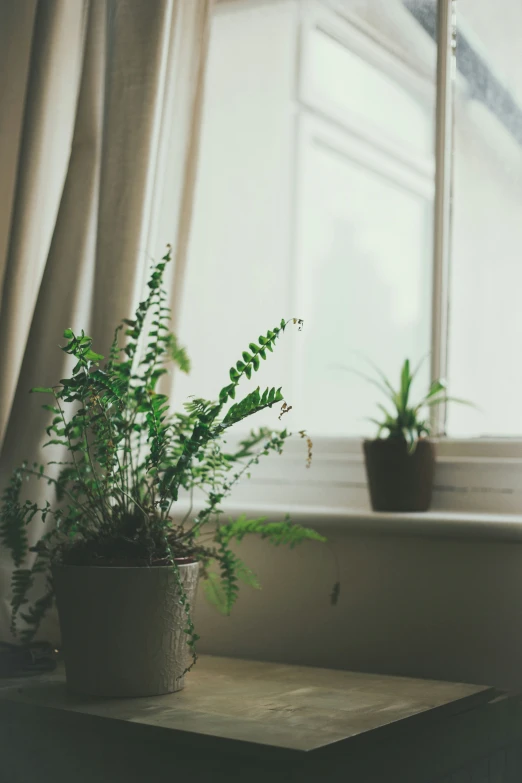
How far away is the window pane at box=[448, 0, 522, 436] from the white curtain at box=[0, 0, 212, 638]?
502 mm

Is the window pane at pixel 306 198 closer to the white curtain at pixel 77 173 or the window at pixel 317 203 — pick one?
the window at pixel 317 203

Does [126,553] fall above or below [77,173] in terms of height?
below

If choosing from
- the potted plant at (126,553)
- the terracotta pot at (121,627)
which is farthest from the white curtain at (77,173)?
the terracotta pot at (121,627)

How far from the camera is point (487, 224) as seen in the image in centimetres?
164

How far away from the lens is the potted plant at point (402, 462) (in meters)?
1.47

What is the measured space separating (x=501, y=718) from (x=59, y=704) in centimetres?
57

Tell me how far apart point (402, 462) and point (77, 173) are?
0.72 meters

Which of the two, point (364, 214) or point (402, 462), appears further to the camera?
point (364, 214)

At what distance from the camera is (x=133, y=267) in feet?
4.94

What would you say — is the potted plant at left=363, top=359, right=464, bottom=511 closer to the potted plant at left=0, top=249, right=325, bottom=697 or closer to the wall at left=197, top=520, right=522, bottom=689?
the wall at left=197, top=520, right=522, bottom=689

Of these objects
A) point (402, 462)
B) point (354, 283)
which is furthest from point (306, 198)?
point (402, 462)

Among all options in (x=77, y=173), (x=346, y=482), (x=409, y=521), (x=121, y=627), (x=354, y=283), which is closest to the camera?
(x=121, y=627)

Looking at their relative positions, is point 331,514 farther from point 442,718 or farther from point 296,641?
point 442,718

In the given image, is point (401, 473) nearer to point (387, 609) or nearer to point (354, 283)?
point (387, 609)
